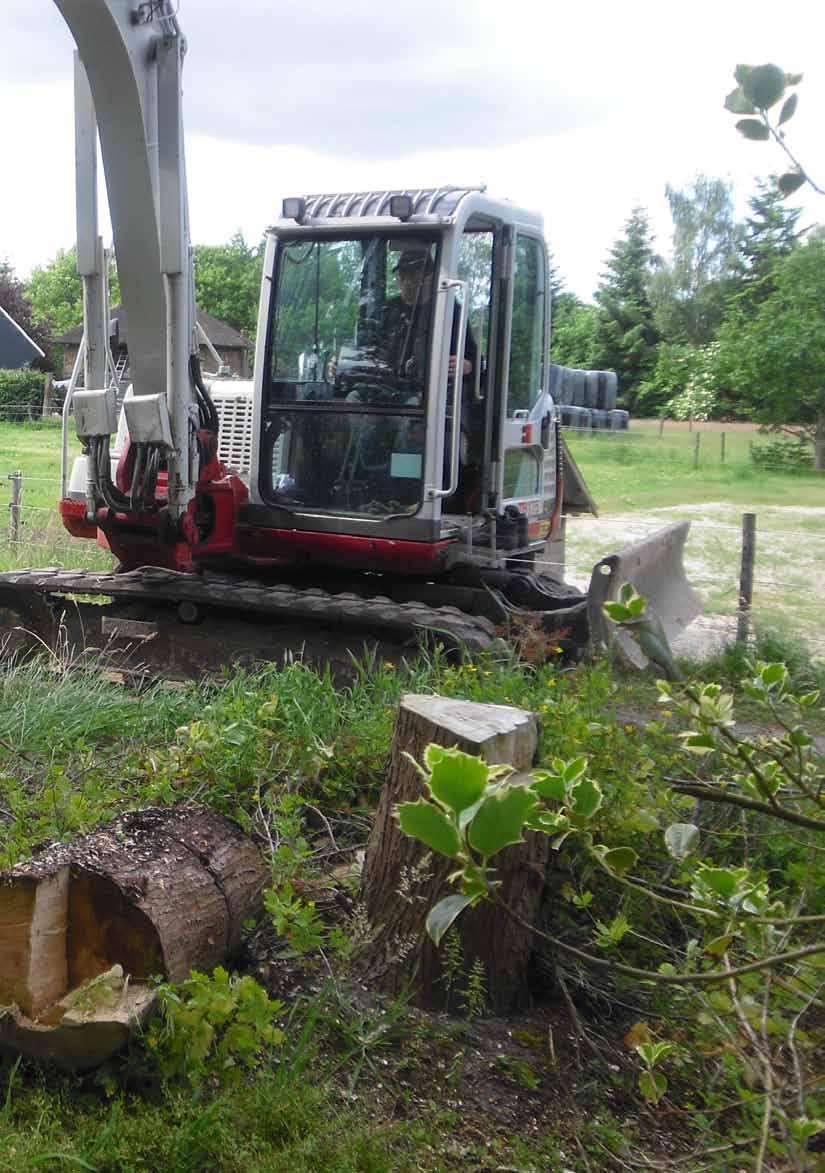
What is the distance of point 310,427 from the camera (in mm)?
6855

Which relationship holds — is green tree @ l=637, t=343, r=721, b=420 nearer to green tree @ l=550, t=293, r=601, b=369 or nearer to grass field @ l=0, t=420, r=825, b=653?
grass field @ l=0, t=420, r=825, b=653

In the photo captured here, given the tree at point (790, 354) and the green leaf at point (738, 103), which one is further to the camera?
the tree at point (790, 354)

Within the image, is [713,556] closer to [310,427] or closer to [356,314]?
[310,427]

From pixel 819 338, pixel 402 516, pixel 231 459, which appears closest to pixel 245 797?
pixel 402 516

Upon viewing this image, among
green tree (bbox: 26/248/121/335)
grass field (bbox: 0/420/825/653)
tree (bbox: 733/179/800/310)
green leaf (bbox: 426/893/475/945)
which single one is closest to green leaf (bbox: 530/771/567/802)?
green leaf (bbox: 426/893/475/945)

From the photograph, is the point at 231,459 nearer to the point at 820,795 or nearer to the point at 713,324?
the point at 820,795

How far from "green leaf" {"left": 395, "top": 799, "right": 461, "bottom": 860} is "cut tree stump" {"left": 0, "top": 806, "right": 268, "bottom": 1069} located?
1405 mm

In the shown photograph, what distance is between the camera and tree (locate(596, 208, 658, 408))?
4653 centimetres

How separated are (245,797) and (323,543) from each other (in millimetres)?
3147

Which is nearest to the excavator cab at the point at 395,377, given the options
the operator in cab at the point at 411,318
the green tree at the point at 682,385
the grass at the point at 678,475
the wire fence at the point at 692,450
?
the operator in cab at the point at 411,318

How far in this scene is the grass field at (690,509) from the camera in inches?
409

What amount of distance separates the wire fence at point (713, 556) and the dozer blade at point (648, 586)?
0.31m

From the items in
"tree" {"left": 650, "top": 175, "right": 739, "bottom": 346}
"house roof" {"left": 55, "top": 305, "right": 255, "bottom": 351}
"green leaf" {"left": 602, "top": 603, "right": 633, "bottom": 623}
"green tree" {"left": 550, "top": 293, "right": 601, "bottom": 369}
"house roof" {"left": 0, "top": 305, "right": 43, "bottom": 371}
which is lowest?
"green leaf" {"left": 602, "top": 603, "right": 633, "bottom": 623}

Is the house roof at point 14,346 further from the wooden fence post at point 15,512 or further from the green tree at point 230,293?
the green tree at point 230,293
